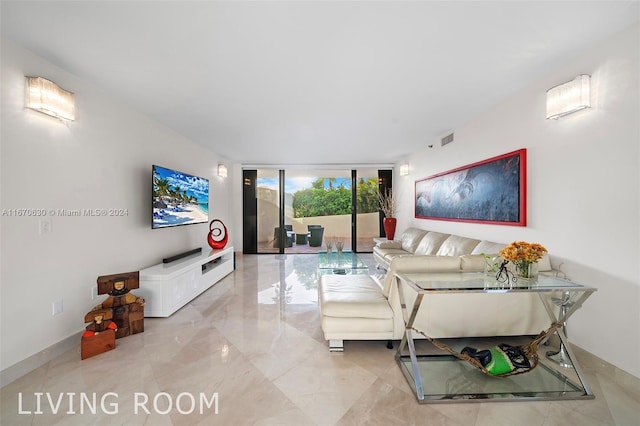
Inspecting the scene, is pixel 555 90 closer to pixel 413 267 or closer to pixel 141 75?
pixel 413 267

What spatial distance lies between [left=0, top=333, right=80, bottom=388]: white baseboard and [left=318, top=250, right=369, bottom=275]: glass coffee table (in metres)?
2.68

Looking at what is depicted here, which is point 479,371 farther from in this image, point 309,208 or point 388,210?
point 309,208

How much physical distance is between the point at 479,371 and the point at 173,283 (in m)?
3.20

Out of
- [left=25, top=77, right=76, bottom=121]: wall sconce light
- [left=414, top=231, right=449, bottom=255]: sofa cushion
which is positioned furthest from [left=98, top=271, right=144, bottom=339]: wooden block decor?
[left=414, top=231, right=449, bottom=255]: sofa cushion

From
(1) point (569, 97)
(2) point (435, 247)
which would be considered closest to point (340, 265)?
(2) point (435, 247)

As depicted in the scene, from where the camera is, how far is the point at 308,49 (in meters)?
2.05

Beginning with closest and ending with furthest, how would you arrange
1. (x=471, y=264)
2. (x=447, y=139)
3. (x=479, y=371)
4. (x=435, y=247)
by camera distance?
(x=479, y=371) → (x=471, y=264) → (x=435, y=247) → (x=447, y=139)

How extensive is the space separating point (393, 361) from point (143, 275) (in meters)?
2.81

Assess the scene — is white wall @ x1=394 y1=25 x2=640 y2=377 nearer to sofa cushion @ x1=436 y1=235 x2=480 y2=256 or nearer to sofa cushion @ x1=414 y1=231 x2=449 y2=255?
sofa cushion @ x1=436 y1=235 x2=480 y2=256

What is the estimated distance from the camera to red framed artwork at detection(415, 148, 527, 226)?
2842 millimetres

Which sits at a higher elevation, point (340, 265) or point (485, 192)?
point (485, 192)

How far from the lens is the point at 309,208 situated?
7461 millimetres

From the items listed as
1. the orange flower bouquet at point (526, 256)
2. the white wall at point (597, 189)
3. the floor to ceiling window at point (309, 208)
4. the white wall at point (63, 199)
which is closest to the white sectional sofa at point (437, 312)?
the orange flower bouquet at point (526, 256)

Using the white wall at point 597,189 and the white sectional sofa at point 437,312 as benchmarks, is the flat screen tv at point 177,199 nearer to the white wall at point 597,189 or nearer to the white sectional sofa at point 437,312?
the white sectional sofa at point 437,312
